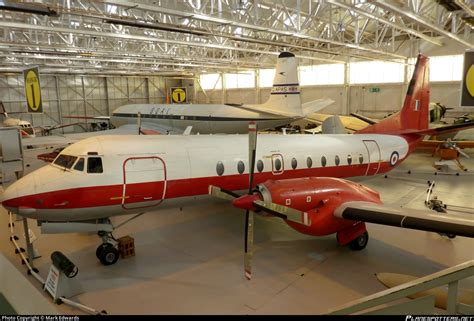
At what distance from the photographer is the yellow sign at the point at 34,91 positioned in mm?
9633

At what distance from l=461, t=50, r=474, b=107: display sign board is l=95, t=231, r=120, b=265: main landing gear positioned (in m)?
8.07

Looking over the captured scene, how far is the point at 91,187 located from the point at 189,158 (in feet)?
8.37

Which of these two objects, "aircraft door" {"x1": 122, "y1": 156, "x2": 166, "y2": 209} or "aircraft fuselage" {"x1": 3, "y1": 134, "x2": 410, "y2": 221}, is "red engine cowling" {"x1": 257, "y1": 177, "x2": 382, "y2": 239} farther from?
"aircraft door" {"x1": 122, "y1": 156, "x2": 166, "y2": 209}

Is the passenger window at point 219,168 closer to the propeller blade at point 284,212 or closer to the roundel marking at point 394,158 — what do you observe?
the propeller blade at point 284,212

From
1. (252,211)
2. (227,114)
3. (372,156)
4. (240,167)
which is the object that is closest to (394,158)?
(372,156)

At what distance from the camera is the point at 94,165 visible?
8016 mm

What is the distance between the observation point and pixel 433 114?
77.8 ft

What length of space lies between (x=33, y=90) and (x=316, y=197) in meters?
8.60

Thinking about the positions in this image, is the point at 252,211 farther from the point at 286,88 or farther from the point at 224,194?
the point at 286,88

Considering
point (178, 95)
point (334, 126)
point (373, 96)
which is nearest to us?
point (334, 126)

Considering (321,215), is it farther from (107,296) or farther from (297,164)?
(107,296)

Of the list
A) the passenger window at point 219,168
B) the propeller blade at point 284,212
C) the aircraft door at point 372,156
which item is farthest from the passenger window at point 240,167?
the aircraft door at point 372,156

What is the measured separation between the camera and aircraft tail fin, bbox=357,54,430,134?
1394 cm

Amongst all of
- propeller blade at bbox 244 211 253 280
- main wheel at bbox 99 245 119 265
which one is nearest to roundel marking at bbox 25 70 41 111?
main wheel at bbox 99 245 119 265
